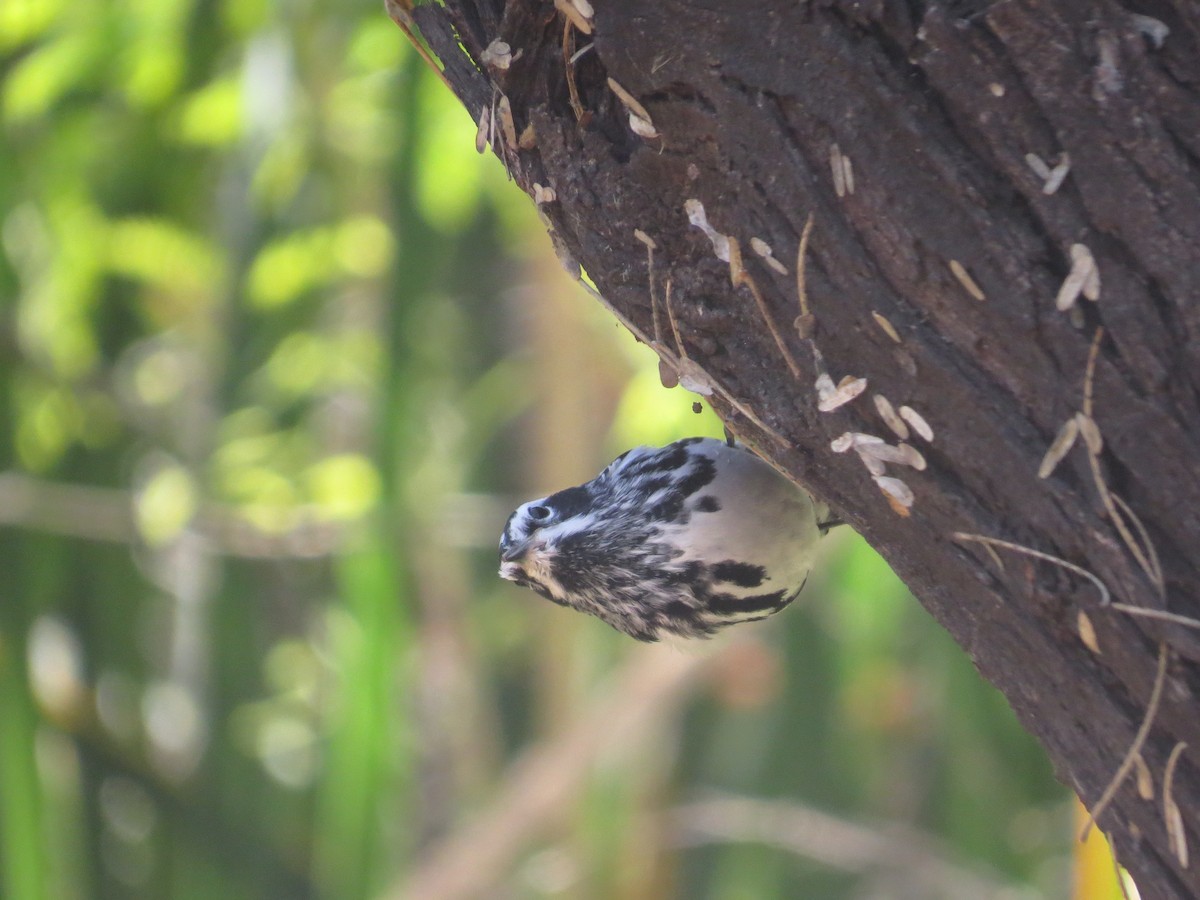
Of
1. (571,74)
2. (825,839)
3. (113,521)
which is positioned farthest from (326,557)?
(571,74)

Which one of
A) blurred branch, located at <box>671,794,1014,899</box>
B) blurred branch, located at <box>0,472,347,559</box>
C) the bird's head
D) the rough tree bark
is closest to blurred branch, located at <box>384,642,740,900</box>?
blurred branch, located at <box>671,794,1014,899</box>

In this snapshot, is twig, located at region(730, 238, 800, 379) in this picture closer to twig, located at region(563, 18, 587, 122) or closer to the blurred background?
twig, located at region(563, 18, 587, 122)

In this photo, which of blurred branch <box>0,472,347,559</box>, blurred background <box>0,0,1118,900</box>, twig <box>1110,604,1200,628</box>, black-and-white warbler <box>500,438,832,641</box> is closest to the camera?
twig <box>1110,604,1200,628</box>

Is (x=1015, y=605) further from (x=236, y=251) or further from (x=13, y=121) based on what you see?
(x=13, y=121)

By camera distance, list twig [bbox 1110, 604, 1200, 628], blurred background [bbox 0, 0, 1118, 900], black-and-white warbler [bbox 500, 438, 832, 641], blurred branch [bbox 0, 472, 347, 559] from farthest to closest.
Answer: blurred branch [bbox 0, 472, 347, 559], blurred background [bbox 0, 0, 1118, 900], black-and-white warbler [bbox 500, 438, 832, 641], twig [bbox 1110, 604, 1200, 628]

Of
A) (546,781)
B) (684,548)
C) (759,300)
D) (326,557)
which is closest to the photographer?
(759,300)

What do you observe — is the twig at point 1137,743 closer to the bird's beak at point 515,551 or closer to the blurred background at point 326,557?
the bird's beak at point 515,551

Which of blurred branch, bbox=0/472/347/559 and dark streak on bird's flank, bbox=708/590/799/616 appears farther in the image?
blurred branch, bbox=0/472/347/559

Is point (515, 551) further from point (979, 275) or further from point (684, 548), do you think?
point (979, 275)

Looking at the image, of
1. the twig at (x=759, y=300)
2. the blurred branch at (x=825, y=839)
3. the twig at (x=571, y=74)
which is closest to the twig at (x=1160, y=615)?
the twig at (x=759, y=300)
